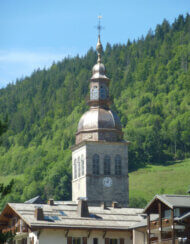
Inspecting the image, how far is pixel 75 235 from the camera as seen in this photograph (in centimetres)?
7475

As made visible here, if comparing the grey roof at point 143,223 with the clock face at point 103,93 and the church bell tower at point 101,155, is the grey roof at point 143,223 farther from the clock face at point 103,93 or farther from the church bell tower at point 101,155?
the clock face at point 103,93

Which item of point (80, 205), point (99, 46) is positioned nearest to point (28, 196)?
point (99, 46)

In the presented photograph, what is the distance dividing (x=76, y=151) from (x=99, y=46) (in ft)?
52.2

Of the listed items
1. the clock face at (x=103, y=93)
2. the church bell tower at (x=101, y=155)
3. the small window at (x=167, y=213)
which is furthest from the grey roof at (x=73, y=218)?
the clock face at (x=103, y=93)

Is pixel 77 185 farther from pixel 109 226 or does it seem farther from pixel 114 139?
pixel 109 226

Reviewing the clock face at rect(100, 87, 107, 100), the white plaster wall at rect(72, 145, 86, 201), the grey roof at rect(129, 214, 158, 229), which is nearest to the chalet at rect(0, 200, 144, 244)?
the grey roof at rect(129, 214, 158, 229)

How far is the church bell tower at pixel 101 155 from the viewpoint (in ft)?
344

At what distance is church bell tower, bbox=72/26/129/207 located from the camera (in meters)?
105

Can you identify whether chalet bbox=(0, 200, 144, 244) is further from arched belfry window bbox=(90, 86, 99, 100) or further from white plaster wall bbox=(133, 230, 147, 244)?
arched belfry window bbox=(90, 86, 99, 100)

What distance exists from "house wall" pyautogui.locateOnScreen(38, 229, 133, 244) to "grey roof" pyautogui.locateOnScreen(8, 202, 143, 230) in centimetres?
71

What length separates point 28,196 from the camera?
196 metres

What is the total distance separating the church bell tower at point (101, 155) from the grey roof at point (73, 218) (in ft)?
71.7

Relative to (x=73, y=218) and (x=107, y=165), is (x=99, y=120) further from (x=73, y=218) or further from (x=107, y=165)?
(x=73, y=218)

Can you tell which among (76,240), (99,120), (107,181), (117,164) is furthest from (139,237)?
(99,120)
